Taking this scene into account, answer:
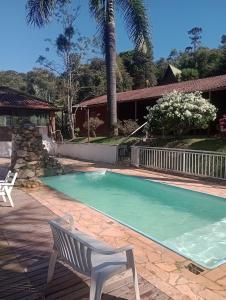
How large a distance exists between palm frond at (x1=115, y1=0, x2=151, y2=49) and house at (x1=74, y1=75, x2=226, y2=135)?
161 inches

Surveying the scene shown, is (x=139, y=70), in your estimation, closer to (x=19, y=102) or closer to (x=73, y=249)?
(x=19, y=102)

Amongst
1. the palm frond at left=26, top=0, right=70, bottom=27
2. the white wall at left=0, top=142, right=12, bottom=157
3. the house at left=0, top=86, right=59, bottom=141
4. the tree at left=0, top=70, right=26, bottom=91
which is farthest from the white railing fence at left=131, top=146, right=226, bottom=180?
the tree at left=0, top=70, right=26, bottom=91

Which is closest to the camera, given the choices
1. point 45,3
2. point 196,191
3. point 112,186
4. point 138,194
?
point 196,191

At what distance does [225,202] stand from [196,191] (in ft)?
4.06

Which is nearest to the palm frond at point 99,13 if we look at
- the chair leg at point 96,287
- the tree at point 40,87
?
the chair leg at point 96,287

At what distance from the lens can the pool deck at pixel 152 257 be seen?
13.2 ft

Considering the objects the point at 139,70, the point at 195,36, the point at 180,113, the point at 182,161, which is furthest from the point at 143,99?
the point at 195,36

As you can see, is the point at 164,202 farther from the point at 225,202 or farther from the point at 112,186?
the point at 112,186

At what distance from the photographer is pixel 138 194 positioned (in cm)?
1149

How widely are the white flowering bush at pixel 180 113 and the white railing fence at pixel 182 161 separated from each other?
6.11 ft

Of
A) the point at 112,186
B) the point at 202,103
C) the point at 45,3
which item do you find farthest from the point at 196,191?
the point at 45,3

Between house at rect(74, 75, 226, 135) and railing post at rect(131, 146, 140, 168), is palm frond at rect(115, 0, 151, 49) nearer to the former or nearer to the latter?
house at rect(74, 75, 226, 135)

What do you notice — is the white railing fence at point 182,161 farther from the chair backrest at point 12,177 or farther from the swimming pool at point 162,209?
the chair backrest at point 12,177

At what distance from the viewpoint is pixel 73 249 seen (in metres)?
3.55
